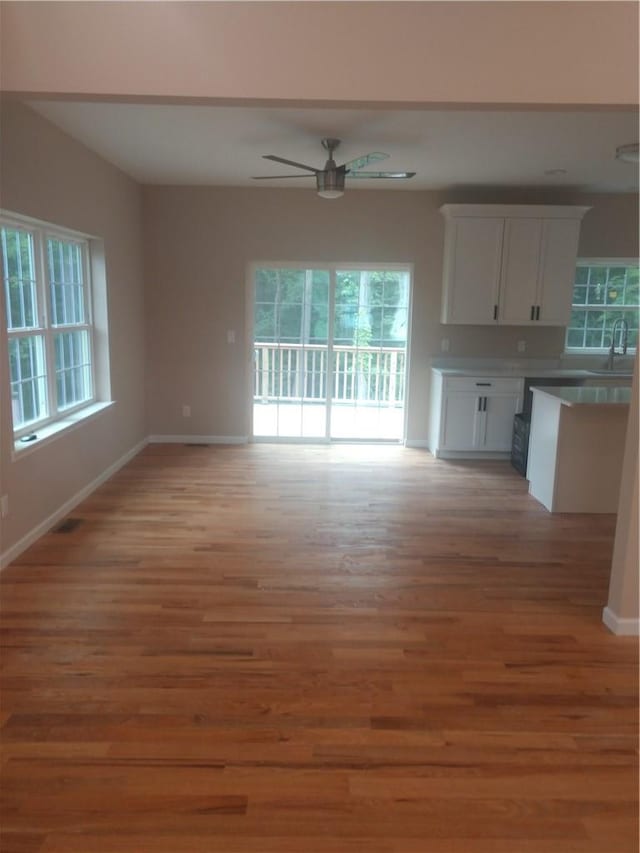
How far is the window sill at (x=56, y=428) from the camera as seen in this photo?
348cm

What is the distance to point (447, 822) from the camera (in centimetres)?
173

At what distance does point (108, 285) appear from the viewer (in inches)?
194

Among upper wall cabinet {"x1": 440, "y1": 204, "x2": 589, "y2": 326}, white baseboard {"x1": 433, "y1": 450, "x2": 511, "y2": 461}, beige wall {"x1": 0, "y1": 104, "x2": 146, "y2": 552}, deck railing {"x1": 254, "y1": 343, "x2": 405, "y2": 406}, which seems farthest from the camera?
deck railing {"x1": 254, "y1": 343, "x2": 405, "y2": 406}

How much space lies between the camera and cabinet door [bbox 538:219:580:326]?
5660 mm

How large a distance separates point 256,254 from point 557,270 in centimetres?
301

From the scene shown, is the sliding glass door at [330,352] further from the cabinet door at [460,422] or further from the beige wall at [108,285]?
the beige wall at [108,285]

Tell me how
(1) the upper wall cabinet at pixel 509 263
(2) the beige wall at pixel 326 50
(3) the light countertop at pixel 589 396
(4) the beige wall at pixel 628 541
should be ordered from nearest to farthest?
1. (2) the beige wall at pixel 326 50
2. (4) the beige wall at pixel 628 541
3. (3) the light countertop at pixel 589 396
4. (1) the upper wall cabinet at pixel 509 263

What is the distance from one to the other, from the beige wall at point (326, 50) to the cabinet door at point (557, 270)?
3.63 metres

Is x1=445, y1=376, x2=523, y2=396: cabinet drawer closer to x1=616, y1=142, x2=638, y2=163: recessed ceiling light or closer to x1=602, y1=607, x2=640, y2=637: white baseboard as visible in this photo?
x1=616, y1=142, x2=638, y2=163: recessed ceiling light

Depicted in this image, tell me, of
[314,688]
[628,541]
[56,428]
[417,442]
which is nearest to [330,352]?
[417,442]

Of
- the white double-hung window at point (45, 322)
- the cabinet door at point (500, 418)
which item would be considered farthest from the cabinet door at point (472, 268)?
the white double-hung window at point (45, 322)

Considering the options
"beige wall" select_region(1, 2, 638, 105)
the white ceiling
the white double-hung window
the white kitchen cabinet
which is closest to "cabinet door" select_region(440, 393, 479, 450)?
the white kitchen cabinet

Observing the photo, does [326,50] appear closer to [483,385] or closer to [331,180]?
[331,180]

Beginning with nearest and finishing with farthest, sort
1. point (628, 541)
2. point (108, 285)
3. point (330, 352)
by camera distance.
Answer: point (628, 541) < point (108, 285) < point (330, 352)
